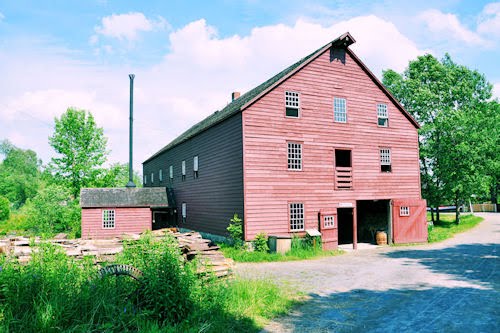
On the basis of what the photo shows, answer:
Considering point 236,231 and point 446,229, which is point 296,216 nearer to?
point 236,231

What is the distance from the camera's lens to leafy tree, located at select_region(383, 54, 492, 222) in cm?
3506

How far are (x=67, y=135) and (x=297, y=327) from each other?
145 ft

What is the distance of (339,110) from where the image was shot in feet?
76.8

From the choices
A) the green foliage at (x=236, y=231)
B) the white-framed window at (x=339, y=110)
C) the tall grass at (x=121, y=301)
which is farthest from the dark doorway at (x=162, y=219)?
the tall grass at (x=121, y=301)

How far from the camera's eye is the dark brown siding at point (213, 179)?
2092 cm

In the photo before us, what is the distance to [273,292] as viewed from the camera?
1011 centimetres

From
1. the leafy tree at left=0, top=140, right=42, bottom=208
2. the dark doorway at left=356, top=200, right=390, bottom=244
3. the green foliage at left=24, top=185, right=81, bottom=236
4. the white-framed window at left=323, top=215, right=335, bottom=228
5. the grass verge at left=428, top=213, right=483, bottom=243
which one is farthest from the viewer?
the leafy tree at left=0, top=140, right=42, bottom=208

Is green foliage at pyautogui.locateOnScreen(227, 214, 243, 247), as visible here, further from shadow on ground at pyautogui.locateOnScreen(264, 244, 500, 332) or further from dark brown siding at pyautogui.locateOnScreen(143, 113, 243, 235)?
shadow on ground at pyautogui.locateOnScreen(264, 244, 500, 332)

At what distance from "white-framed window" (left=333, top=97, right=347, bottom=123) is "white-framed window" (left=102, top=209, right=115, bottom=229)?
18.3m

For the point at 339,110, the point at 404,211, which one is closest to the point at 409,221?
the point at 404,211

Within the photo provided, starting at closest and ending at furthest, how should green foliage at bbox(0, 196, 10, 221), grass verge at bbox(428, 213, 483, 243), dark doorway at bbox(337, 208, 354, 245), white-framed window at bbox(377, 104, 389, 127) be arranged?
white-framed window at bbox(377, 104, 389, 127), grass verge at bbox(428, 213, 483, 243), dark doorway at bbox(337, 208, 354, 245), green foliage at bbox(0, 196, 10, 221)

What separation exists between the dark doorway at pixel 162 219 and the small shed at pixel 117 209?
71.8 inches

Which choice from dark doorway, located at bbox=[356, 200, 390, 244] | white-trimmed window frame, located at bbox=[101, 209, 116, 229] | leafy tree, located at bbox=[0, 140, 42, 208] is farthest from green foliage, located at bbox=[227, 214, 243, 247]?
leafy tree, located at bbox=[0, 140, 42, 208]

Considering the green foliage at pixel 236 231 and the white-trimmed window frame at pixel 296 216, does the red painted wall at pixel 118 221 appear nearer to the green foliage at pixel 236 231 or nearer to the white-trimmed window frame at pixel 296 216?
the green foliage at pixel 236 231
